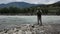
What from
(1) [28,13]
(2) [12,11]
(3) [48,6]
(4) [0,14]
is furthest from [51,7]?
(4) [0,14]

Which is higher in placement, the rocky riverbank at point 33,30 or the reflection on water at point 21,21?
the rocky riverbank at point 33,30

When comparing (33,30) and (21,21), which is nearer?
(33,30)

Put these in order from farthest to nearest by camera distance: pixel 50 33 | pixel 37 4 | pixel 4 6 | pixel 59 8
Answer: pixel 4 6
pixel 59 8
pixel 37 4
pixel 50 33

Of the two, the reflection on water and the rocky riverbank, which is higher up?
the rocky riverbank

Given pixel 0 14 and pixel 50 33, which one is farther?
pixel 0 14

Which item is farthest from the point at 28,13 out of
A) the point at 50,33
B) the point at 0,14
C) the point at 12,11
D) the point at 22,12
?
the point at 50,33

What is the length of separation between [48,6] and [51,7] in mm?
1418

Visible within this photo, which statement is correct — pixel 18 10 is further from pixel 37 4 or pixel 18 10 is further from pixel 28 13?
pixel 37 4

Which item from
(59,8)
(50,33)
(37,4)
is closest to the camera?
(50,33)

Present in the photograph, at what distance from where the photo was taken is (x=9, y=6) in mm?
21375

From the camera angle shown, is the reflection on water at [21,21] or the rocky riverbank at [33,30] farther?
the reflection on water at [21,21]

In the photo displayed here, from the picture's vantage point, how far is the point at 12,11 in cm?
2020

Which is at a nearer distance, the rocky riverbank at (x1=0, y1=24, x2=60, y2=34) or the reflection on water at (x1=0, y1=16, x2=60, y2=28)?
the rocky riverbank at (x1=0, y1=24, x2=60, y2=34)

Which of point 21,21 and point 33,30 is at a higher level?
point 33,30
